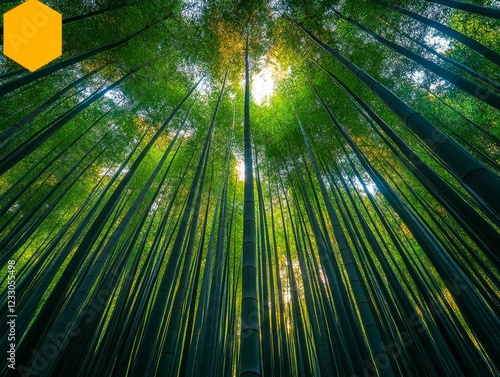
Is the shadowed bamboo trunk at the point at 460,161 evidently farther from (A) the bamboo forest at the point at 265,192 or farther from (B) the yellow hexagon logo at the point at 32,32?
(B) the yellow hexagon logo at the point at 32,32

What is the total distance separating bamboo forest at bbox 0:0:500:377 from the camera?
1814 millimetres

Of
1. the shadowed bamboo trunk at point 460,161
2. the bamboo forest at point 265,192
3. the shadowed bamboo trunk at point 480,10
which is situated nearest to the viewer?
the shadowed bamboo trunk at point 460,161

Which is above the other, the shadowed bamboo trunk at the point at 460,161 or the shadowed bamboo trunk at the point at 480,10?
the shadowed bamboo trunk at the point at 480,10

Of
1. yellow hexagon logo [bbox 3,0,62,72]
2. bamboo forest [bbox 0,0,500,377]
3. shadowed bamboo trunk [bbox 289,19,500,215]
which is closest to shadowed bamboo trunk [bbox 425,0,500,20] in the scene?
bamboo forest [bbox 0,0,500,377]

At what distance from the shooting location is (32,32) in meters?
3.86

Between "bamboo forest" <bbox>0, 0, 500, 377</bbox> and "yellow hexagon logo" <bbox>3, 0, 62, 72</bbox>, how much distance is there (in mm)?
275

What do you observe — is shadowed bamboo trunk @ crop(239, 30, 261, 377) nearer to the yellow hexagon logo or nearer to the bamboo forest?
the bamboo forest

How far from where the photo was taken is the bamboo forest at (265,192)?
1.81 meters

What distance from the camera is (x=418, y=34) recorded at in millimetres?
4520

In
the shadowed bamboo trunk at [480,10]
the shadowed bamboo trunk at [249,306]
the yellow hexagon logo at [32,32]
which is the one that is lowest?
the shadowed bamboo trunk at [249,306]

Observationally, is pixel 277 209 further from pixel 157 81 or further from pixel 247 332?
pixel 247 332

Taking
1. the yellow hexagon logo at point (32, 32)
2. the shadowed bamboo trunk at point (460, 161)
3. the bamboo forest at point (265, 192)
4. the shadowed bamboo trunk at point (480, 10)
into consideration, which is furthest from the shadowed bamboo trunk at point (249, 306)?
the yellow hexagon logo at point (32, 32)

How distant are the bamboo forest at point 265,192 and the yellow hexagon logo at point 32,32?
0.28 m

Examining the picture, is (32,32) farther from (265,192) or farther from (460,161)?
(460,161)
